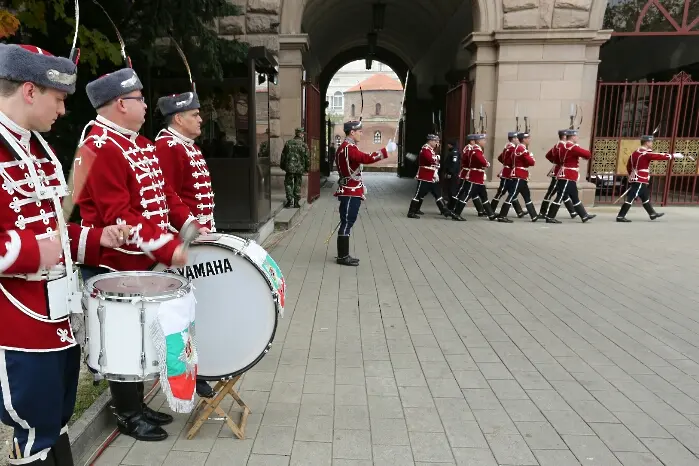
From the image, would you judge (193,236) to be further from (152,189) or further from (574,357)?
(574,357)

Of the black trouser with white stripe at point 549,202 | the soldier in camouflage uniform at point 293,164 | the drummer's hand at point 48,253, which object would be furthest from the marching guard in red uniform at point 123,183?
the black trouser with white stripe at point 549,202

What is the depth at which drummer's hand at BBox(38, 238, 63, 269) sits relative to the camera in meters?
1.88

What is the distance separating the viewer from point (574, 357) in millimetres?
4125

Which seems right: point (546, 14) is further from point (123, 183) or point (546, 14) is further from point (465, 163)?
point (123, 183)

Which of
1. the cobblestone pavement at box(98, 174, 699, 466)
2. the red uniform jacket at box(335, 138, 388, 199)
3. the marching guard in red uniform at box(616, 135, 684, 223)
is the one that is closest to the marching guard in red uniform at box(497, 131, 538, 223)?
the marching guard in red uniform at box(616, 135, 684, 223)

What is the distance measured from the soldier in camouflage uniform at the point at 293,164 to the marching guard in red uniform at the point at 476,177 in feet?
11.4

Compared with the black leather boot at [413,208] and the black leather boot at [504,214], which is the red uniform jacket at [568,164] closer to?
the black leather boot at [504,214]

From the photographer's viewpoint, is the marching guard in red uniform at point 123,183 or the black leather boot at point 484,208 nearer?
the marching guard in red uniform at point 123,183

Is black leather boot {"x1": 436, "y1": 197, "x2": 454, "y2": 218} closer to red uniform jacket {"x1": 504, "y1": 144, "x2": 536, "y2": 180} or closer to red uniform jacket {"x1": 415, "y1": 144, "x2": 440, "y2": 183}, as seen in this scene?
red uniform jacket {"x1": 415, "y1": 144, "x2": 440, "y2": 183}

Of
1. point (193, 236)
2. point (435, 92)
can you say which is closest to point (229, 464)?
point (193, 236)

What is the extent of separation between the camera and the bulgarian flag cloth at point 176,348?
2.17 m

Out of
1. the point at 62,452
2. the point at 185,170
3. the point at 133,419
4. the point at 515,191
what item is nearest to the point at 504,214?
the point at 515,191

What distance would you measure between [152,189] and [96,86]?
0.57m

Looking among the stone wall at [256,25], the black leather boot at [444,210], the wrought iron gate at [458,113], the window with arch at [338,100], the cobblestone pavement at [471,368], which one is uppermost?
the window with arch at [338,100]
